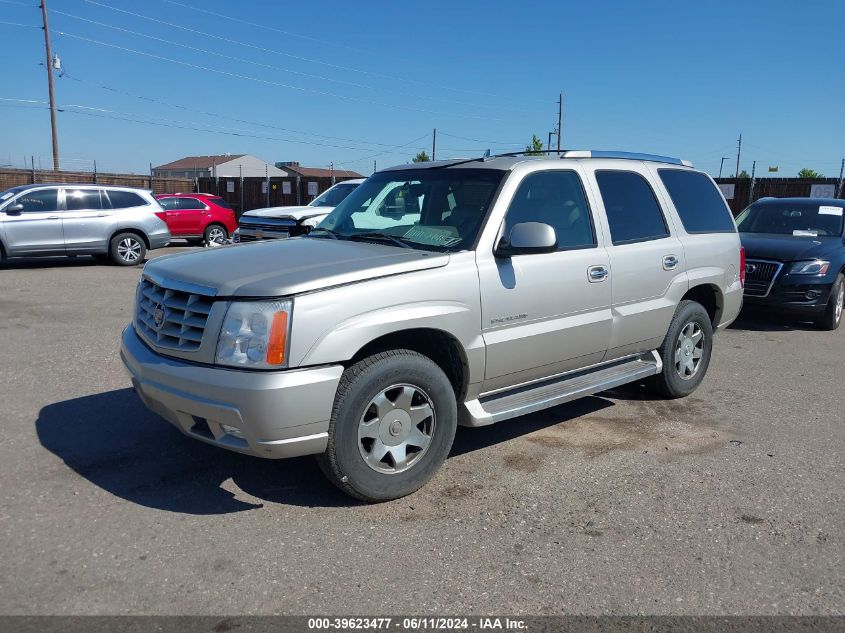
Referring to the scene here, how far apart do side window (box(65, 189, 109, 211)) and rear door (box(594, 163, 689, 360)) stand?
1236 centimetres

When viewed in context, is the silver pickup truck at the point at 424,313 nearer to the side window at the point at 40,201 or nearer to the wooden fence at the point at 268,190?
the side window at the point at 40,201

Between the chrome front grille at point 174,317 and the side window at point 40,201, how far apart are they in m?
11.4

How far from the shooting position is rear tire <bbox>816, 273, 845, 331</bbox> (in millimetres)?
9305

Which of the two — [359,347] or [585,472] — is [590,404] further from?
[359,347]

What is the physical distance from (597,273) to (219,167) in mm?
92337

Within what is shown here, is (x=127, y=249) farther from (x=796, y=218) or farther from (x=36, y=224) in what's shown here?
(x=796, y=218)

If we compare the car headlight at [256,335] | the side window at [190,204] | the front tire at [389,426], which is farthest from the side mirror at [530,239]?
the side window at [190,204]

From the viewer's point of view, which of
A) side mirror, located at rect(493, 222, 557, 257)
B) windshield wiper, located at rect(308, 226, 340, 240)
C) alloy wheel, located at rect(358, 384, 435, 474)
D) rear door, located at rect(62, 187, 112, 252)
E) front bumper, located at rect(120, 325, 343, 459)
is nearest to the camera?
front bumper, located at rect(120, 325, 343, 459)

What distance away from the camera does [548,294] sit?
177 inches

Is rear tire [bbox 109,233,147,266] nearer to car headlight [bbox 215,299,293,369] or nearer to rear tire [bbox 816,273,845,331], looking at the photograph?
car headlight [bbox 215,299,293,369]

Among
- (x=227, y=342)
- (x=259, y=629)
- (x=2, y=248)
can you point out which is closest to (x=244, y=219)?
(x=2, y=248)

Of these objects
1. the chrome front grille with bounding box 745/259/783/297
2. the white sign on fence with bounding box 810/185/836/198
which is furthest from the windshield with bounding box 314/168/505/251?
the white sign on fence with bounding box 810/185/836/198

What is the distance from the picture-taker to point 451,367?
4246 millimetres

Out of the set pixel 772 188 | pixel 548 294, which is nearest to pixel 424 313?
pixel 548 294
